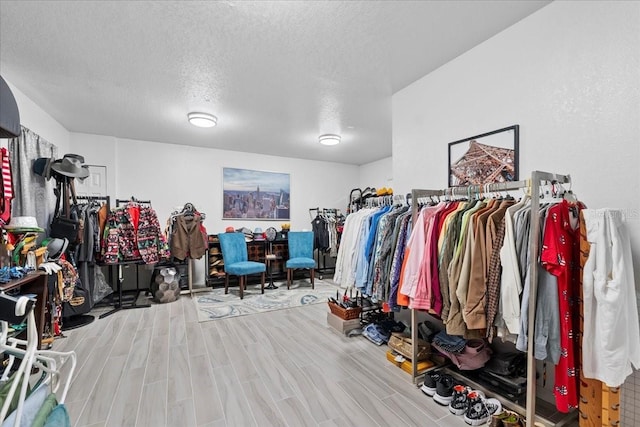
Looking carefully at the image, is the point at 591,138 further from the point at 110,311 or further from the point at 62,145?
the point at 62,145

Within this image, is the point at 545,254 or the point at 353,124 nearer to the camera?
the point at 545,254

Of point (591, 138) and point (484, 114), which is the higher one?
point (484, 114)

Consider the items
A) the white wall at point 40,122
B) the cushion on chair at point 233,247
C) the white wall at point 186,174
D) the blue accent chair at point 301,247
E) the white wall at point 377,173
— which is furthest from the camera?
the white wall at point 377,173

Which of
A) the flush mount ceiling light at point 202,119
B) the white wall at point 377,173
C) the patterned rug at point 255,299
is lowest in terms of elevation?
the patterned rug at point 255,299

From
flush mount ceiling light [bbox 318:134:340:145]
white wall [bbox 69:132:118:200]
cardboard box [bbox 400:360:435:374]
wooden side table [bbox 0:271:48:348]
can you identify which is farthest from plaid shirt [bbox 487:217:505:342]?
white wall [bbox 69:132:118:200]

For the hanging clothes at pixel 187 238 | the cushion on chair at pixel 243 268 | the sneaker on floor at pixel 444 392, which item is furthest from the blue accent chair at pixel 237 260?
the sneaker on floor at pixel 444 392

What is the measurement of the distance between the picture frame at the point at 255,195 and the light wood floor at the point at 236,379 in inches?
108

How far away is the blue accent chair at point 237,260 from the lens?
438 cm

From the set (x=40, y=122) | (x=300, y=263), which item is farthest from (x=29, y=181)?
(x=300, y=263)

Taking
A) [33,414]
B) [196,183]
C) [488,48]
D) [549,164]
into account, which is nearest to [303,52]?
[488,48]

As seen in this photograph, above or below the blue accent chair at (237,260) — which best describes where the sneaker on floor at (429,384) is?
below

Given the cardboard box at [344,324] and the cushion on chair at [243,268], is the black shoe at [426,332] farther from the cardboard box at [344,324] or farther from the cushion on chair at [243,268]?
the cushion on chair at [243,268]

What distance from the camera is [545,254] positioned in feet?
4.49

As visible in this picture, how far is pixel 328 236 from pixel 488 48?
421cm
